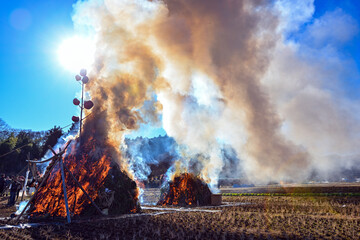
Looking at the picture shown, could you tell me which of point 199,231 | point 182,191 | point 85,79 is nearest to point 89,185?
point 85,79

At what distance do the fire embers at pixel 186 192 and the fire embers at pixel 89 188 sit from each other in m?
9.39

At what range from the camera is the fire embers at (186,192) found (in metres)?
29.8

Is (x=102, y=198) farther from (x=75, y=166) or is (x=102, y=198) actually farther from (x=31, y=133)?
(x=31, y=133)

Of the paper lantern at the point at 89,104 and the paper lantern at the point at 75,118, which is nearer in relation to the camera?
the paper lantern at the point at 89,104

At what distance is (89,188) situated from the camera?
771 inches

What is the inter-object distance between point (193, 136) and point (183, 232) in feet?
94.4

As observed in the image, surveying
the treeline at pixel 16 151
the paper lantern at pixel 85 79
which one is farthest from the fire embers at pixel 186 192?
the treeline at pixel 16 151

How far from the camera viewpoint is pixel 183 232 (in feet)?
41.2

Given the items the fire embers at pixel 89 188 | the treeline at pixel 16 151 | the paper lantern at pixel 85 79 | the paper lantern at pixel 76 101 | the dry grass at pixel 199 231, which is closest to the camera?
the dry grass at pixel 199 231

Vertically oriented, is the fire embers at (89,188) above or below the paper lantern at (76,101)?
below

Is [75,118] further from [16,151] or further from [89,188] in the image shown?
[16,151]

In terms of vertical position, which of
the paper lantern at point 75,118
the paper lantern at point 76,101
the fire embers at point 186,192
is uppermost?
the paper lantern at point 76,101

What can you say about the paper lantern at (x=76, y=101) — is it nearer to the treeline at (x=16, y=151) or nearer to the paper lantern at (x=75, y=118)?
the paper lantern at (x=75, y=118)

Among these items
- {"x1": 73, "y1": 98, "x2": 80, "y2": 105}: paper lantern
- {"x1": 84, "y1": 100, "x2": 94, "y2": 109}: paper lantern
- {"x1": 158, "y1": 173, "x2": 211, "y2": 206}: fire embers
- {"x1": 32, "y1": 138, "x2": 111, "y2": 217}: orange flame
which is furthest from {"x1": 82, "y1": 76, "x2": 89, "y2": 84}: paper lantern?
{"x1": 158, "y1": 173, "x2": 211, "y2": 206}: fire embers
